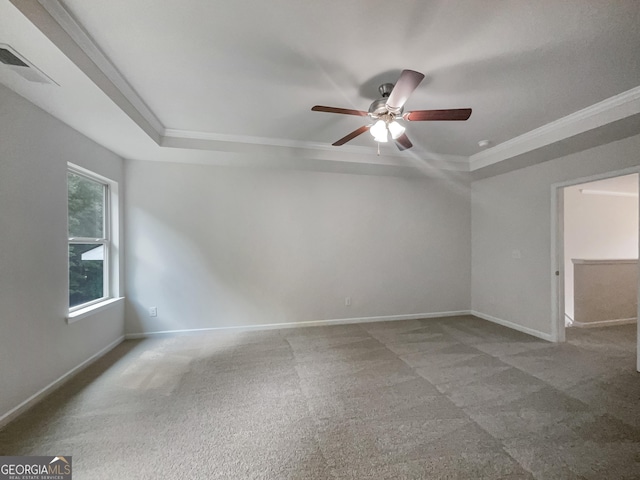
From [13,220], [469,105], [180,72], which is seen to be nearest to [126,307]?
[13,220]

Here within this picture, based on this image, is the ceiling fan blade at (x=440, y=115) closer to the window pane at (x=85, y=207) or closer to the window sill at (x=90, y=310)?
the window pane at (x=85, y=207)

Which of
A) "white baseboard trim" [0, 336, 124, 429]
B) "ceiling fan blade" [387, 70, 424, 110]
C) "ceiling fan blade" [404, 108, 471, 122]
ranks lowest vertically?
"white baseboard trim" [0, 336, 124, 429]

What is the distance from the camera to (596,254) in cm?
477

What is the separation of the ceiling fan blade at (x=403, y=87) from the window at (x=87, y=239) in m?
3.11

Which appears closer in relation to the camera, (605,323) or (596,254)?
(605,323)

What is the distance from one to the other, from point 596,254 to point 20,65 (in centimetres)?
765

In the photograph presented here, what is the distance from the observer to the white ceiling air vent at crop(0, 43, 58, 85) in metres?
1.52

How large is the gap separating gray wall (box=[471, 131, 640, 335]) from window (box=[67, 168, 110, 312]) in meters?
5.51

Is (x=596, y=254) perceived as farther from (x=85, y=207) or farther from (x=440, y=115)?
(x=85, y=207)

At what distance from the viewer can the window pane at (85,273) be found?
8.86 ft

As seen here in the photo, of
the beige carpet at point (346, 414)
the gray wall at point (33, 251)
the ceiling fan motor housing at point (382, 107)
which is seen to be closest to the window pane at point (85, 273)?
the gray wall at point (33, 251)


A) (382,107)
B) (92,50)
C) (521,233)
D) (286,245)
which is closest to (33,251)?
(92,50)

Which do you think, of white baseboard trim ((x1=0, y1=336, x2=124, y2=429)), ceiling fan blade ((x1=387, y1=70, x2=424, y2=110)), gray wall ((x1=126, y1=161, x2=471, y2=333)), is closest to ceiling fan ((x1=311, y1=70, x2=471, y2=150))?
ceiling fan blade ((x1=387, y1=70, x2=424, y2=110))

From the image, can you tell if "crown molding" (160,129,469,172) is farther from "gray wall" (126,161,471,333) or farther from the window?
the window
